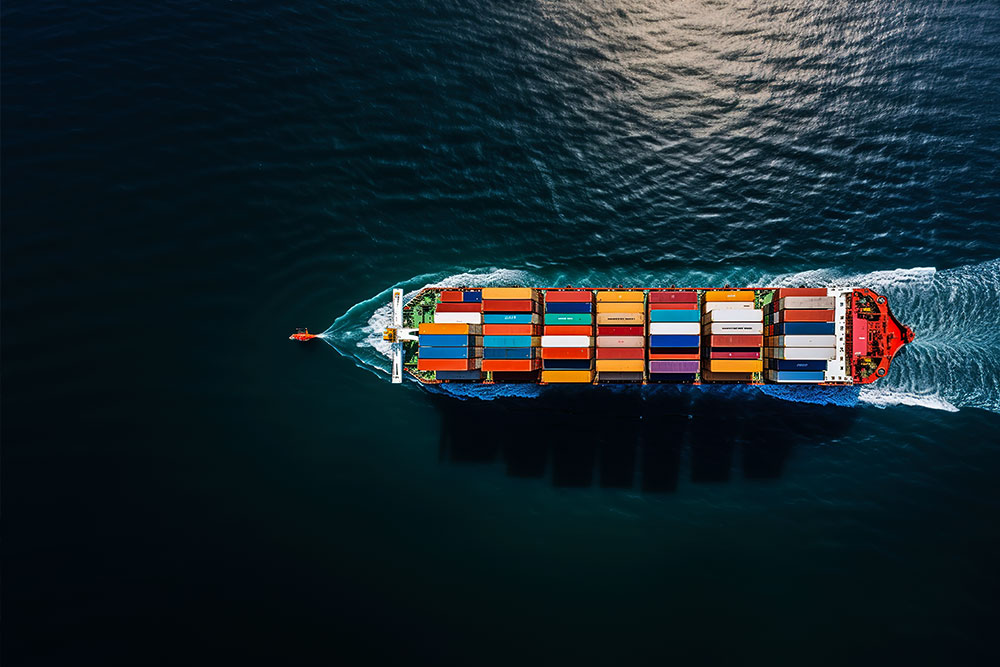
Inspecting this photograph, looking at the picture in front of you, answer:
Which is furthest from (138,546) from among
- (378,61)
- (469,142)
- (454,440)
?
(378,61)

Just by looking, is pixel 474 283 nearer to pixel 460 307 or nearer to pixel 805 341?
pixel 460 307

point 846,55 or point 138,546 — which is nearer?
point 138,546

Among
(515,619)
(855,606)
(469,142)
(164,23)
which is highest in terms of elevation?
(164,23)

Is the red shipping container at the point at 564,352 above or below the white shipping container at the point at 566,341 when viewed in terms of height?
below

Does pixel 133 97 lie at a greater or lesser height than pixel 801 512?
greater

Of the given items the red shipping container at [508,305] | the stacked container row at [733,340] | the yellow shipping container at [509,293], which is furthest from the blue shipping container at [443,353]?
the stacked container row at [733,340]

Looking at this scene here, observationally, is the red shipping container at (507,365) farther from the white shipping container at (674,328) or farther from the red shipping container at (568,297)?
the white shipping container at (674,328)

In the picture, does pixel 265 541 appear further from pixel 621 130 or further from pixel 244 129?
pixel 621 130

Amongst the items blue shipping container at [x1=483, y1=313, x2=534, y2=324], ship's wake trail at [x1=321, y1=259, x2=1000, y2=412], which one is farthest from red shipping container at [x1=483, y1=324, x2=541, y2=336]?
ship's wake trail at [x1=321, y1=259, x2=1000, y2=412]
